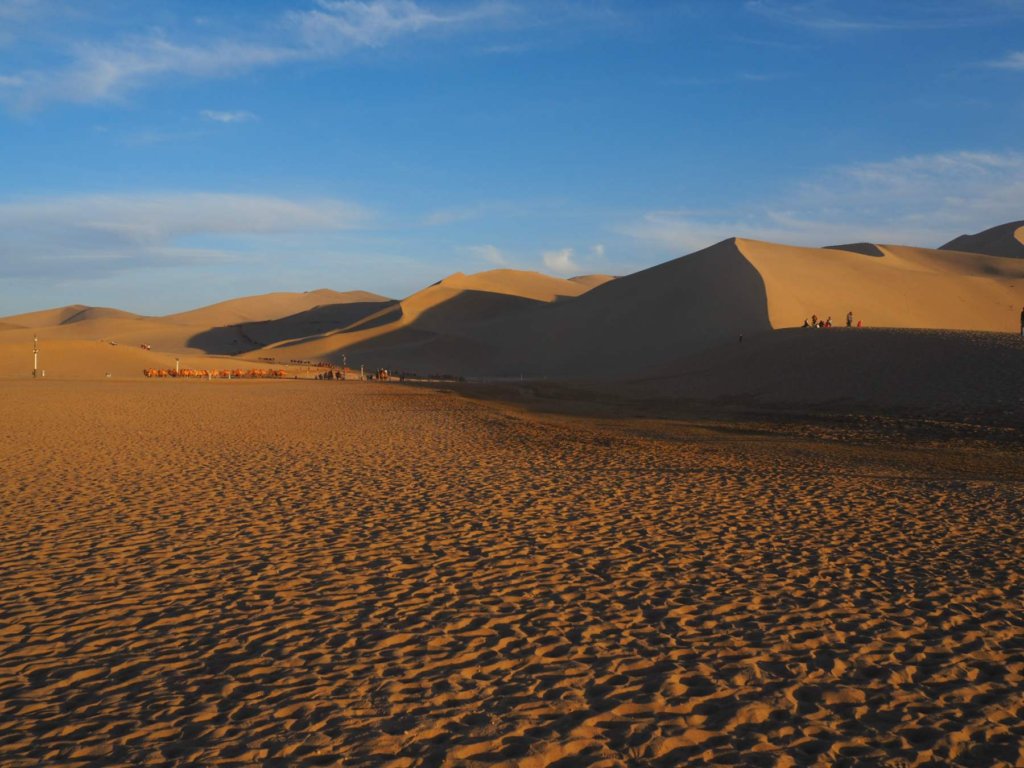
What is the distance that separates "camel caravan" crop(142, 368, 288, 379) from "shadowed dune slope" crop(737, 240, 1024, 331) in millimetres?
37870

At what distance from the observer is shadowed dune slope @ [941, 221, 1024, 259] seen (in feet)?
387

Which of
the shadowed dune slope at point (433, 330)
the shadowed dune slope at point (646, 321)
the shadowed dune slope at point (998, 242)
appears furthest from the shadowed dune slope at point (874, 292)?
the shadowed dune slope at point (998, 242)

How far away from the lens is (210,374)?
5450cm

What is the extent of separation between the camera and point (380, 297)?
191m

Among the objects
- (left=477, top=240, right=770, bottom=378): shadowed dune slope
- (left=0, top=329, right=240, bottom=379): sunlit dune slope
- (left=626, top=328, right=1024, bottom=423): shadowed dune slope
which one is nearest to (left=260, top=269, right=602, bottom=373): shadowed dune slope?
(left=477, top=240, right=770, bottom=378): shadowed dune slope

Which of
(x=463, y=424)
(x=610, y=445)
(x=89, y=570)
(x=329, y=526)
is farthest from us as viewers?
(x=463, y=424)

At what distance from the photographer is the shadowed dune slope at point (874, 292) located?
67.0m

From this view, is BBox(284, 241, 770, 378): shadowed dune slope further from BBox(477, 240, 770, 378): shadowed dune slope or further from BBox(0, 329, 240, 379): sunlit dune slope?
BBox(0, 329, 240, 379): sunlit dune slope

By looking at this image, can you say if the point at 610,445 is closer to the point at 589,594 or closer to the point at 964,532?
the point at 964,532

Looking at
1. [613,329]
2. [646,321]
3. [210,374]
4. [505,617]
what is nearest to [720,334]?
[646,321]

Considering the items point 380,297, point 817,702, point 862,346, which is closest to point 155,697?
point 817,702

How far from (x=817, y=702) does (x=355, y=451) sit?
1273 cm

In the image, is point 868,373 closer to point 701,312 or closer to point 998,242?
point 701,312

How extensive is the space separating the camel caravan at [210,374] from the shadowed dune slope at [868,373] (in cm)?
2785
